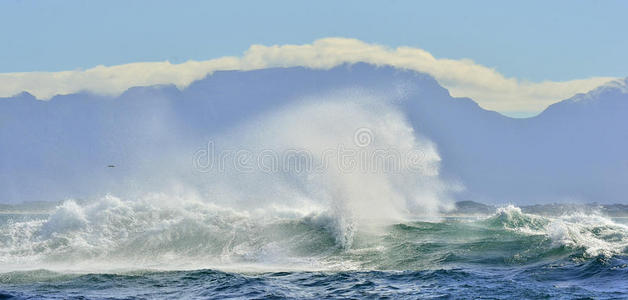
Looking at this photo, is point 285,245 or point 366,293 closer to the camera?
point 366,293

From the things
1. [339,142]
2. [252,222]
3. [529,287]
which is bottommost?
[529,287]

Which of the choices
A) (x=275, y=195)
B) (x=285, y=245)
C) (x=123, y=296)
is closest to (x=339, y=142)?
(x=275, y=195)

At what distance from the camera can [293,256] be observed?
2641 cm

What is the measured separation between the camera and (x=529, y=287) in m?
19.1

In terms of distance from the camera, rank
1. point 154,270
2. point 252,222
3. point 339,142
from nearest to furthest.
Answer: point 154,270
point 252,222
point 339,142

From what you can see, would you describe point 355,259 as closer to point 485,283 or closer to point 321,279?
point 321,279

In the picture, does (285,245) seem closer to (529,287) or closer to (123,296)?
(123,296)

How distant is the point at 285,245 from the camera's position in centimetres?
2784

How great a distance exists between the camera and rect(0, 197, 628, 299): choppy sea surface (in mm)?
19484

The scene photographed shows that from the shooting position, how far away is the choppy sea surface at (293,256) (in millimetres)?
19484

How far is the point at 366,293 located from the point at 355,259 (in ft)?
22.1

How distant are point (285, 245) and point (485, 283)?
1049 centimetres

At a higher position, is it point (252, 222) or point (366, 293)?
point (252, 222)

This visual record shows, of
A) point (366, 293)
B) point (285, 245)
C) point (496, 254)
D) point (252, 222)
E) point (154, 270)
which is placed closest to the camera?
point (366, 293)
